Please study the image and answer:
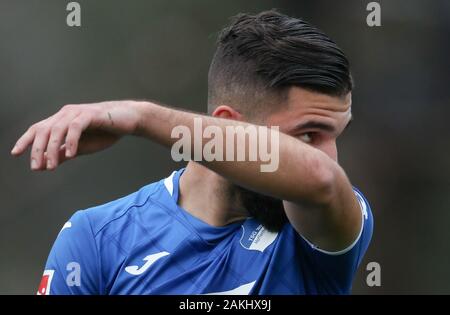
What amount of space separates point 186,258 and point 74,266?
11.3 inches

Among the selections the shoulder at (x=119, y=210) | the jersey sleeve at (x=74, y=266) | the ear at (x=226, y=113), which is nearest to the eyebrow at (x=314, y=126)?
the ear at (x=226, y=113)

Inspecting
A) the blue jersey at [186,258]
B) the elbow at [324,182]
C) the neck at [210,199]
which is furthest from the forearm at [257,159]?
the neck at [210,199]

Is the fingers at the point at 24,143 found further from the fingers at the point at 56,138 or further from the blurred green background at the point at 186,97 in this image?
the blurred green background at the point at 186,97

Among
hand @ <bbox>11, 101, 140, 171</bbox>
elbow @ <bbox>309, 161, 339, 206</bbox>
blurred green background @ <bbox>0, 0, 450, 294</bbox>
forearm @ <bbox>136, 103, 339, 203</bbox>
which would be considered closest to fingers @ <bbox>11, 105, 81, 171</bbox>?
hand @ <bbox>11, 101, 140, 171</bbox>

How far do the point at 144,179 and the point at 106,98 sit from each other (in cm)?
45

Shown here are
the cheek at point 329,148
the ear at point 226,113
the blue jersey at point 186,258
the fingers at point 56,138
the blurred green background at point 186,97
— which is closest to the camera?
the fingers at point 56,138

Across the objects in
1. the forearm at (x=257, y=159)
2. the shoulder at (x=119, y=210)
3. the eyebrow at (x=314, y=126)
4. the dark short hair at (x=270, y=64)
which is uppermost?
the dark short hair at (x=270, y=64)

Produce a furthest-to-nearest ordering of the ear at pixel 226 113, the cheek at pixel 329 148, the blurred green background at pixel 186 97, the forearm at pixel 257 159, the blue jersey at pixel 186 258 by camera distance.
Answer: the blurred green background at pixel 186 97, the ear at pixel 226 113, the blue jersey at pixel 186 258, the cheek at pixel 329 148, the forearm at pixel 257 159

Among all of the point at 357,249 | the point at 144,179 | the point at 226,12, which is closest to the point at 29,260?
the point at 144,179

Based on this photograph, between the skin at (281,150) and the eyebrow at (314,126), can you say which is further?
the eyebrow at (314,126)

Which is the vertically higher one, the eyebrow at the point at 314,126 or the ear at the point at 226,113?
the ear at the point at 226,113

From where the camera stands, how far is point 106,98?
3.94 m

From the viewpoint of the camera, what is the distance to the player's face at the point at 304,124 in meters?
1.86

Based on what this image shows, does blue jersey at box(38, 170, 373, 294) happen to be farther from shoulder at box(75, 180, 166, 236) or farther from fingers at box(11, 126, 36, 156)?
fingers at box(11, 126, 36, 156)
